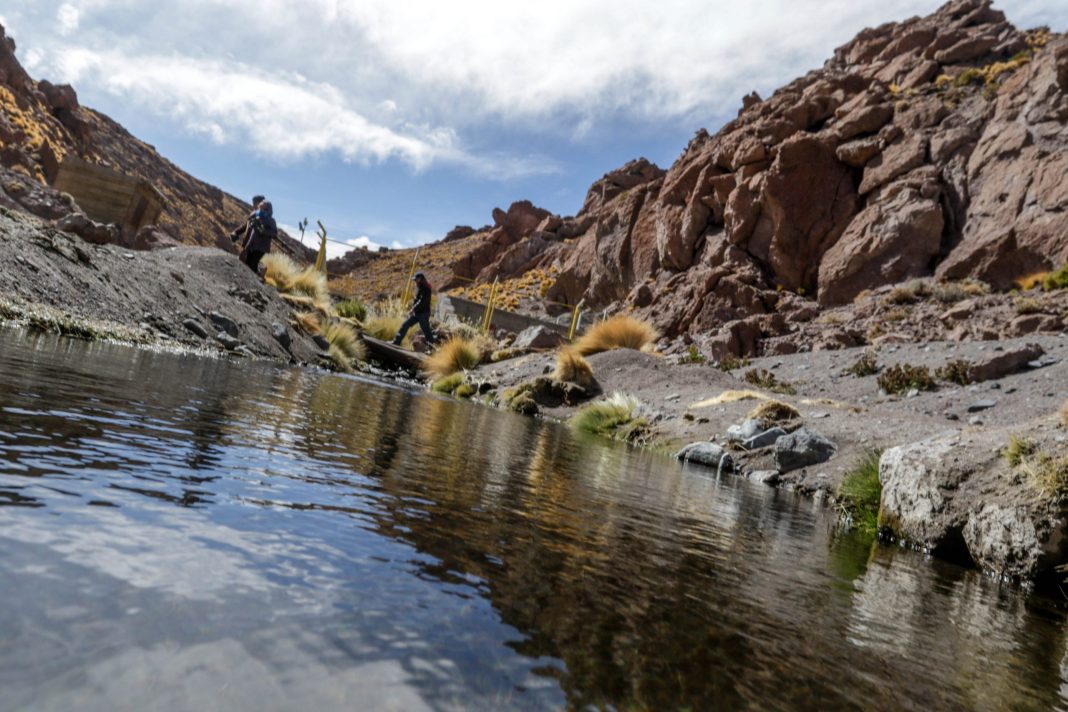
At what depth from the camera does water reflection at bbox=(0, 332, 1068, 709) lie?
1488mm

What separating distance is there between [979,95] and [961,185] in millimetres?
6120

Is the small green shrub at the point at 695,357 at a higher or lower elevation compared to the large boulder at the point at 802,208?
lower

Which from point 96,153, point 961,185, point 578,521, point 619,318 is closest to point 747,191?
point 961,185

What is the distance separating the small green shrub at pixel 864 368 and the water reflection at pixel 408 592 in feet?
43.2

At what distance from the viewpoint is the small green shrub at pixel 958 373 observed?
46.3 feet

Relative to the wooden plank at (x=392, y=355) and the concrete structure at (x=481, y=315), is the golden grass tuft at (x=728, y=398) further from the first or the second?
the concrete structure at (x=481, y=315)

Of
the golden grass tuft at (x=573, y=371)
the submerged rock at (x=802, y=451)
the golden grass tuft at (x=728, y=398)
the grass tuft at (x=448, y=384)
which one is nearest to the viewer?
the submerged rock at (x=802, y=451)

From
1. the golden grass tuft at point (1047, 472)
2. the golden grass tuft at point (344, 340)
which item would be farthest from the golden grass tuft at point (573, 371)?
the golden grass tuft at point (1047, 472)

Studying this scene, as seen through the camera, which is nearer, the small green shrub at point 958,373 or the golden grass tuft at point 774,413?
the golden grass tuft at point 774,413

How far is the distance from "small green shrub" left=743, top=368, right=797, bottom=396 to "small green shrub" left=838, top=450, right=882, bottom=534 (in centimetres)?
915

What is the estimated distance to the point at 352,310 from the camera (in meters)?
21.5

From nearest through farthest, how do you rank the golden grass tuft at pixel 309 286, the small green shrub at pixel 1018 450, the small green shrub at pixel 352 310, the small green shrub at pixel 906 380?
the small green shrub at pixel 1018 450 < the small green shrub at pixel 906 380 < the golden grass tuft at pixel 309 286 < the small green shrub at pixel 352 310

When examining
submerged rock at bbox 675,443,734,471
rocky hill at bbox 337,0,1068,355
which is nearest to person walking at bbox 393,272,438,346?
submerged rock at bbox 675,443,734,471

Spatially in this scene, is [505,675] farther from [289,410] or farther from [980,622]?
[289,410]
